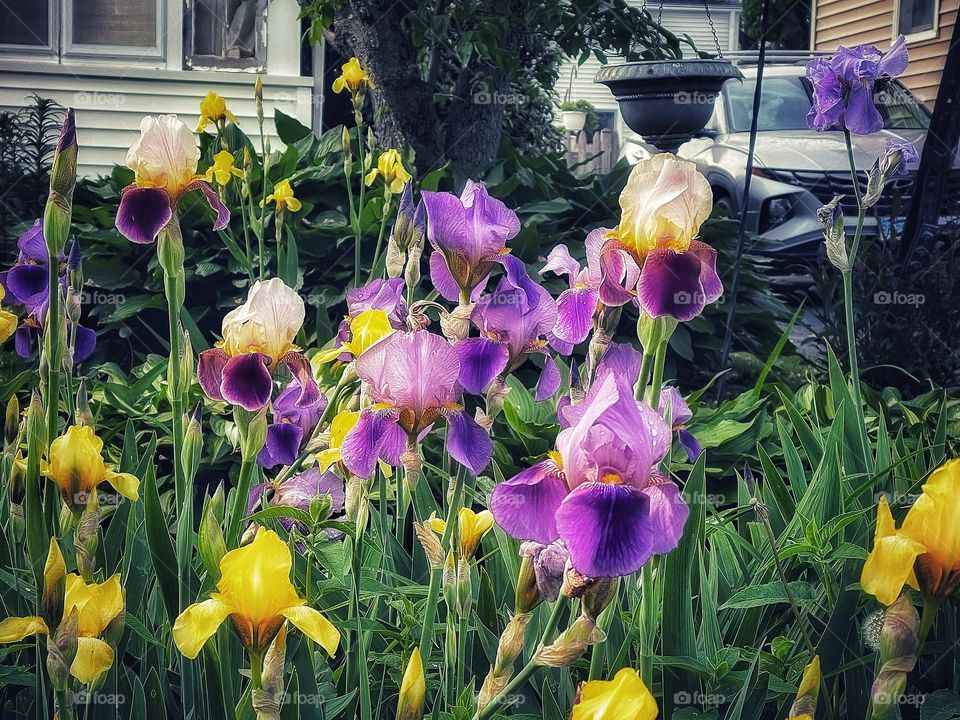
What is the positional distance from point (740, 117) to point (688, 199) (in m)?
6.64

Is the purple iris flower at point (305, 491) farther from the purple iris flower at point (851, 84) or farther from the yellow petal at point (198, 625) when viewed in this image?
the purple iris flower at point (851, 84)

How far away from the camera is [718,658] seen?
1.01 metres

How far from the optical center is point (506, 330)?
1060mm

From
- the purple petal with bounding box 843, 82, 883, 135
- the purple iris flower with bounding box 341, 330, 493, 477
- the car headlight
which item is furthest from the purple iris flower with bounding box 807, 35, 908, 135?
the car headlight

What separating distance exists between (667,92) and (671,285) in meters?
3.10

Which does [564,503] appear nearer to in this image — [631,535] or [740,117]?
[631,535]

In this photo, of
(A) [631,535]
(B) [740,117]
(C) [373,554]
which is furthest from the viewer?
(B) [740,117]

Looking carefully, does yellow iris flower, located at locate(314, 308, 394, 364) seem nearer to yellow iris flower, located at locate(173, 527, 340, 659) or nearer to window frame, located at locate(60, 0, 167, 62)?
yellow iris flower, located at locate(173, 527, 340, 659)

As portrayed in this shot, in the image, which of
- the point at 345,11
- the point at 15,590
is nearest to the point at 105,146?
the point at 345,11

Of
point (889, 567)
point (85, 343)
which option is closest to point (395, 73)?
point (85, 343)

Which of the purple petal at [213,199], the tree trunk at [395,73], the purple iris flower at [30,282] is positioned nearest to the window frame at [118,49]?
the tree trunk at [395,73]

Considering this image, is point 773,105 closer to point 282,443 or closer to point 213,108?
point 213,108

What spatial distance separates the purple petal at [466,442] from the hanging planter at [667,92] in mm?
3041

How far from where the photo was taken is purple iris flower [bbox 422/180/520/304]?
1059 mm
